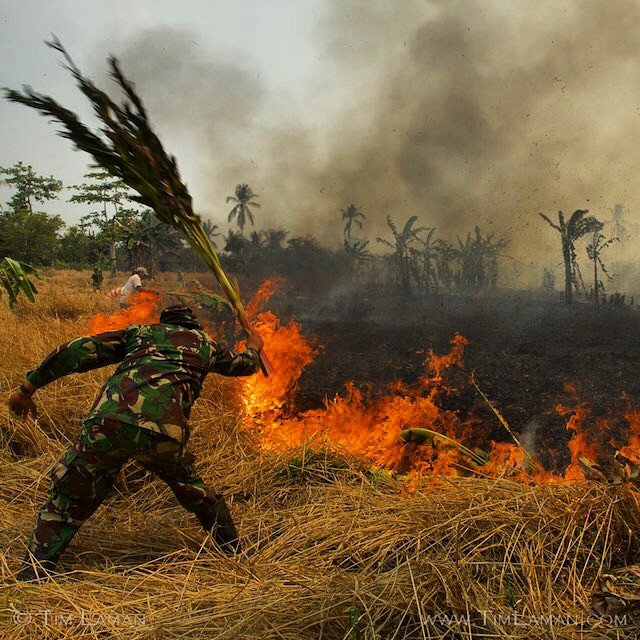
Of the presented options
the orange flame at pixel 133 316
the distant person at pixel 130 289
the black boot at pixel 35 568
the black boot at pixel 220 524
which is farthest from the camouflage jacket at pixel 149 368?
the distant person at pixel 130 289

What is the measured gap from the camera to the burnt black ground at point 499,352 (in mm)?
7078

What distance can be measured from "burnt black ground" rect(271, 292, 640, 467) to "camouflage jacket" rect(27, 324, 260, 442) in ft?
11.7

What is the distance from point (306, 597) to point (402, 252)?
20934 mm

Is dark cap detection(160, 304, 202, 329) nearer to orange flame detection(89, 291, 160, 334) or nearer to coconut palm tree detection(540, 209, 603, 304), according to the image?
orange flame detection(89, 291, 160, 334)

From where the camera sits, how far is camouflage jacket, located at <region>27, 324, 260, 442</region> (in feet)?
8.72

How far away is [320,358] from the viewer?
8977 millimetres

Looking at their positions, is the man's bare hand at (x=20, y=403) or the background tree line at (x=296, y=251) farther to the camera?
the background tree line at (x=296, y=251)

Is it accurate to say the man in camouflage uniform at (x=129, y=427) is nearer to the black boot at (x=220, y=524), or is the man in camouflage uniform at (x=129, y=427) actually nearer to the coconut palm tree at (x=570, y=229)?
the black boot at (x=220, y=524)

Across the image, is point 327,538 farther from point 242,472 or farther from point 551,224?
point 551,224

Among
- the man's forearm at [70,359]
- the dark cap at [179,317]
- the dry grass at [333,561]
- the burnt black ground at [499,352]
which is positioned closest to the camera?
the dry grass at [333,561]

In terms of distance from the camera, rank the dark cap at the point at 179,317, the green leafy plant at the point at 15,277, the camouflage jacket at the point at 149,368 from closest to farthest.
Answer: the camouflage jacket at the point at 149,368 < the dark cap at the point at 179,317 < the green leafy plant at the point at 15,277

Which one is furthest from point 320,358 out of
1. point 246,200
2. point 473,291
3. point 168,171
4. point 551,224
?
point 246,200

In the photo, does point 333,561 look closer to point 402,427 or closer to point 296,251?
point 402,427

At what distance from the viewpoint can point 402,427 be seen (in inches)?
201
